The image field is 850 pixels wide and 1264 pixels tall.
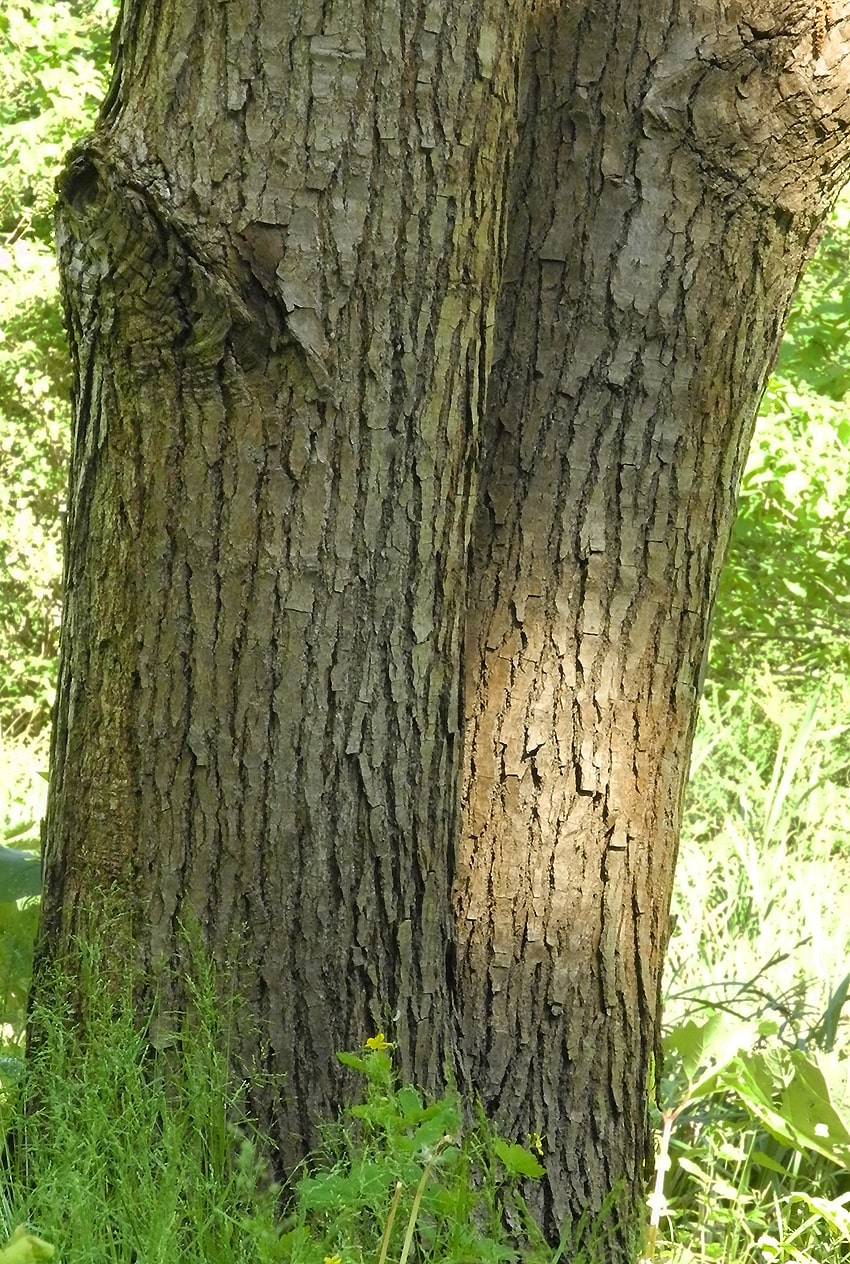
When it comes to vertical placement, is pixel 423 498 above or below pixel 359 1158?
above

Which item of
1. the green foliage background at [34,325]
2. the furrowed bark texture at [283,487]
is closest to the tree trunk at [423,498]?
the furrowed bark texture at [283,487]

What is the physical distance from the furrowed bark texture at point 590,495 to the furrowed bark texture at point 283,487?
20 centimetres

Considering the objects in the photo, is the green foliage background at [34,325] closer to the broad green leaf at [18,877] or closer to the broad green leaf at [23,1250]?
the broad green leaf at [18,877]

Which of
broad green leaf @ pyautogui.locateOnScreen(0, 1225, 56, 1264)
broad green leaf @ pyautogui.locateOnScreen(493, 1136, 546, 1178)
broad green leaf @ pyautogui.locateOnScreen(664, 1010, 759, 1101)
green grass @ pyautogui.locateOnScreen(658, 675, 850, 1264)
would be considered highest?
broad green leaf @ pyautogui.locateOnScreen(0, 1225, 56, 1264)

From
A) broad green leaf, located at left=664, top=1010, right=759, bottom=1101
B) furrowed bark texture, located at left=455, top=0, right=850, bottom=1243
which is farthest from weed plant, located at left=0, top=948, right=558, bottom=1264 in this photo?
broad green leaf, located at left=664, top=1010, right=759, bottom=1101

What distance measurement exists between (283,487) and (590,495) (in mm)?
600

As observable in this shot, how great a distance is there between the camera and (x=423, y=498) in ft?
6.64

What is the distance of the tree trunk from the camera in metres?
1.89

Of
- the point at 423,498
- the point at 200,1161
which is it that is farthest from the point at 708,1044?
the point at 423,498

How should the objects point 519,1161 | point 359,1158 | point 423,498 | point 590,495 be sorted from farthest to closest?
point 590,495 < point 423,498 < point 359,1158 < point 519,1161

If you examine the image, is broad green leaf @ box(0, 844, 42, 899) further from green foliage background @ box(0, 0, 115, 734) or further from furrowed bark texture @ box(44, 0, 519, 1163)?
green foliage background @ box(0, 0, 115, 734)

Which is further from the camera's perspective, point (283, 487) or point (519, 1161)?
point (283, 487)

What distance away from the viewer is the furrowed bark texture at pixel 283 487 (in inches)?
73.9

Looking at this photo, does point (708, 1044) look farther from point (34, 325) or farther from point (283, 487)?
point (34, 325)
